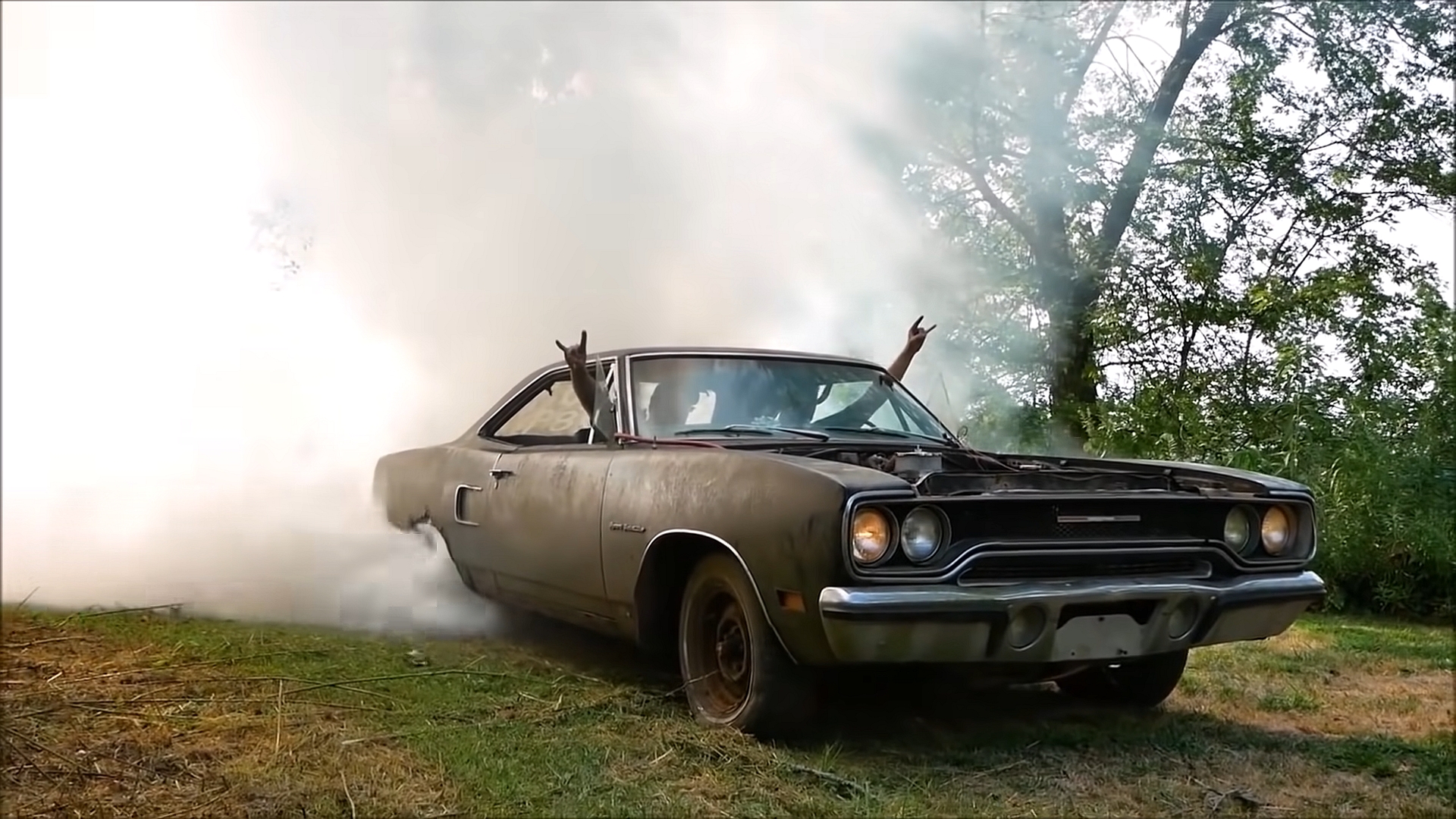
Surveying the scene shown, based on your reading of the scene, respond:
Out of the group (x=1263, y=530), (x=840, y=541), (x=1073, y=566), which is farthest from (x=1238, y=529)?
(x=840, y=541)

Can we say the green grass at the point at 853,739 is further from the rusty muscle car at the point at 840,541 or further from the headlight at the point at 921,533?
the headlight at the point at 921,533

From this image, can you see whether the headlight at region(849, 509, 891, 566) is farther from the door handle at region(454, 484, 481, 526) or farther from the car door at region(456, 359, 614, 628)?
the door handle at region(454, 484, 481, 526)

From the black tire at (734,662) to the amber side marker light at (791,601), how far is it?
0.16 m

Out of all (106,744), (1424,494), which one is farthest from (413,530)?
(1424,494)

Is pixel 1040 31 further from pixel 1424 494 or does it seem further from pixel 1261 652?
pixel 1261 652

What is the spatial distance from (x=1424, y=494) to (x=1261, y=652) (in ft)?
7.79

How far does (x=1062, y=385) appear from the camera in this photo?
8.80 m

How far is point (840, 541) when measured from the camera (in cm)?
302

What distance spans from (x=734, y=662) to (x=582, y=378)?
54.6 inches

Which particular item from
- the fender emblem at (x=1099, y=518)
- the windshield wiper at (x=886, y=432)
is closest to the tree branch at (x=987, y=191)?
the windshield wiper at (x=886, y=432)

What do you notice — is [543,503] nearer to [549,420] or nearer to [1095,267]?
[549,420]

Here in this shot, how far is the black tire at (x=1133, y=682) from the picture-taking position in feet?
13.3

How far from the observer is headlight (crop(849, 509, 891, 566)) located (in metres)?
3.07

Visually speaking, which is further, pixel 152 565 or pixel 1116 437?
pixel 1116 437
